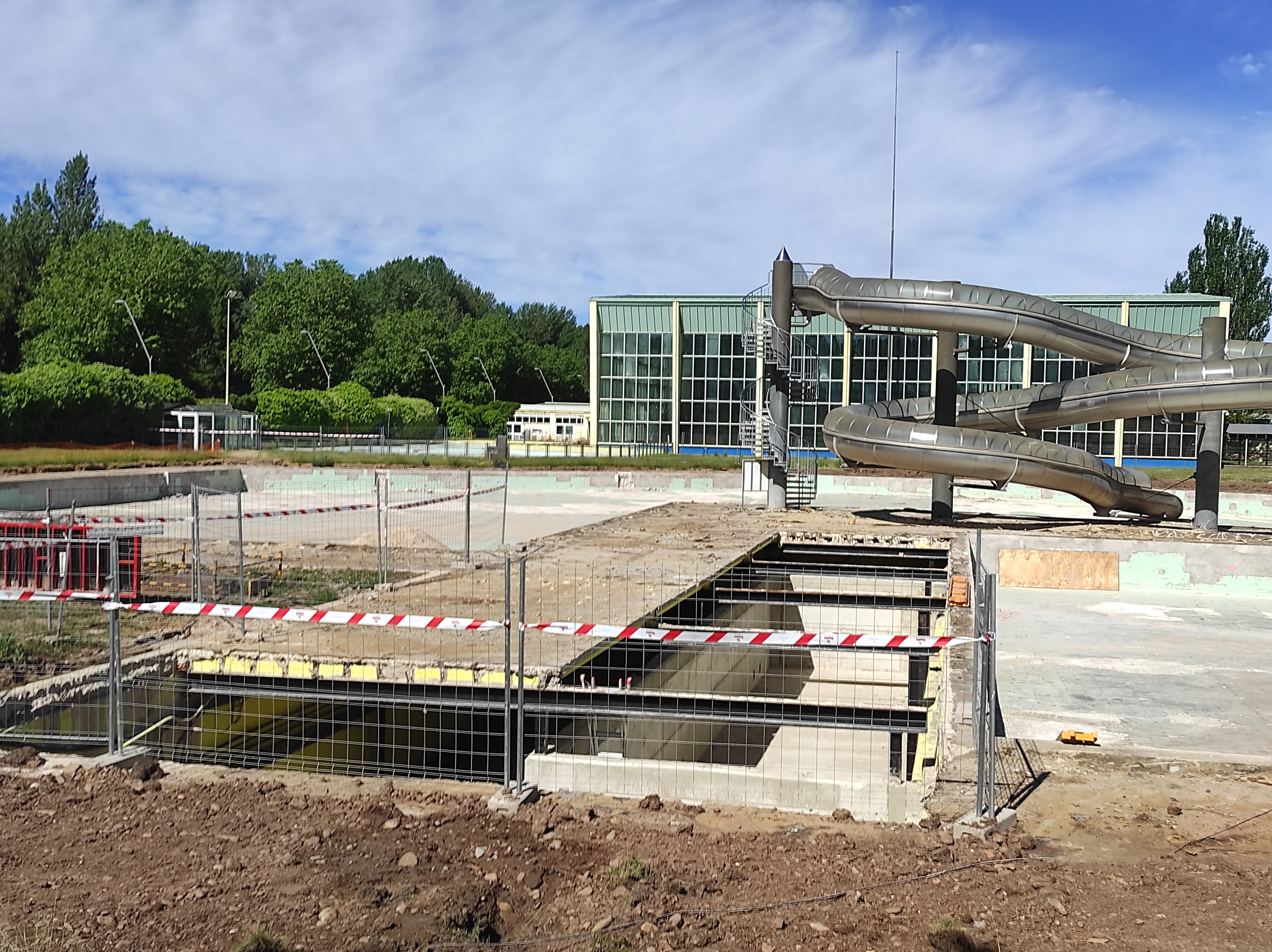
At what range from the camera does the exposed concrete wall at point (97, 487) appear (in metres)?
28.0

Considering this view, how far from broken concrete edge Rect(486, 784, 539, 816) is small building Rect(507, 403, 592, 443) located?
68.3 m

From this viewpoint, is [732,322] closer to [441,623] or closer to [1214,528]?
[1214,528]

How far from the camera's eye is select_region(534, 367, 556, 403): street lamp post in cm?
9700

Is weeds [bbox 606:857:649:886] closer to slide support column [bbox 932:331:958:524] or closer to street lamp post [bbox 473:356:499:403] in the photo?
slide support column [bbox 932:331:958:524]

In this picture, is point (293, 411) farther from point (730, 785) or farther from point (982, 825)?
point (982, 825)

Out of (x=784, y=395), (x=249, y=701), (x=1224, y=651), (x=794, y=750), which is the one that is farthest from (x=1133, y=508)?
(x=249, y=701)

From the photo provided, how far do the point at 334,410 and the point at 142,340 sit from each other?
10975 millimetres

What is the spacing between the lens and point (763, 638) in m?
7.52

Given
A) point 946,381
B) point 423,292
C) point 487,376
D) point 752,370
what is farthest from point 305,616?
point 423,292

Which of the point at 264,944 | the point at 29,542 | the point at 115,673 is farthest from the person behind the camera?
the point at 29,542

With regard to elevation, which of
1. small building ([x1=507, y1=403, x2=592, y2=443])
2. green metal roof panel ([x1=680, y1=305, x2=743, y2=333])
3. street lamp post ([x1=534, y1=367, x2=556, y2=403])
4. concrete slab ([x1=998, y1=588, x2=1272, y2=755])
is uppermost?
green metal roof panel ([x1=680, y1=305, x2=743, y2=333])

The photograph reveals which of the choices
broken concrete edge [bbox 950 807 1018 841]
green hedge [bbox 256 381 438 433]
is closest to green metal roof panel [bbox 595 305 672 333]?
green hedge [bbox 256 381 438 433]

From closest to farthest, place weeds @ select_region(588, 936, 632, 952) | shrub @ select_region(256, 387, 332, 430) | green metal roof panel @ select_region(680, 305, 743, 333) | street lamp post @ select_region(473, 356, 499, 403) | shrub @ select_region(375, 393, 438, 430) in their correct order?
weeds @ select_region(588, 936, 632, 952) < shrub @ select_region(256, 387, 332, 430) < green metal roof panel @ select_region(680, 305, 743, 333) < shrub @ select_region(375, 393, 438, 430) < street lamp post @ select_region(473, 356, 499, 403)

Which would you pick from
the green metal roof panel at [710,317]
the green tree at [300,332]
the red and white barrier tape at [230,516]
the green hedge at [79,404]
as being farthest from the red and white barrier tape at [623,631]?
the green tree at [300,332]
